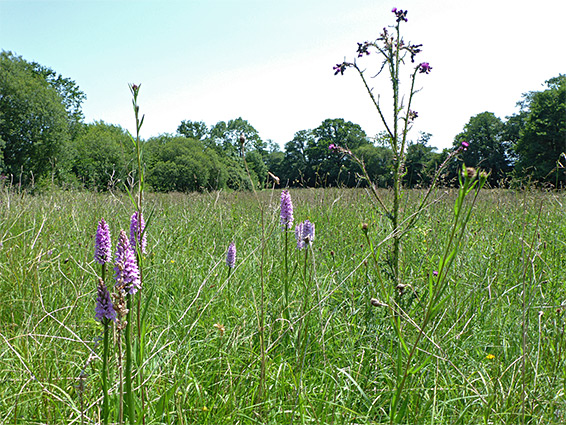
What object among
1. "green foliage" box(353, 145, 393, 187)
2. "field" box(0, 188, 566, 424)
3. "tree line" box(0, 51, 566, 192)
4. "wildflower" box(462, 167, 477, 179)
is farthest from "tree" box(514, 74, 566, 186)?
"wildflower" box(462, 167, 477, 179)

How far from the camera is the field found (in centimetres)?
131

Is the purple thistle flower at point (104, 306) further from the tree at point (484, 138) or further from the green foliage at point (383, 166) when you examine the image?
the tree at point (484, 138)

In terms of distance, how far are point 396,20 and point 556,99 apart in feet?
119

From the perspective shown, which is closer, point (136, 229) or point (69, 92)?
point (136, 229)

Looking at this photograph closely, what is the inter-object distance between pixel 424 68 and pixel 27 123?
3458cm

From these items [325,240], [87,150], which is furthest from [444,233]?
[87,150]

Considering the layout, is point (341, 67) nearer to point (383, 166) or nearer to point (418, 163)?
point (383, 166)

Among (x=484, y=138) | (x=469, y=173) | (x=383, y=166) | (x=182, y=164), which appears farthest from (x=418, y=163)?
(x=484, y=138)

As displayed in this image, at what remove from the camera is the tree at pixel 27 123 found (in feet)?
91.2

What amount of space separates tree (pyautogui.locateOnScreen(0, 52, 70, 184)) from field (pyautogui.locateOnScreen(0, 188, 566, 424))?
29.9 meters

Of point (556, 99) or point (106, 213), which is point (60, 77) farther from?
point (556, 99)

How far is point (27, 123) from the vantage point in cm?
2855

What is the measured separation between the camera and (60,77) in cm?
4212

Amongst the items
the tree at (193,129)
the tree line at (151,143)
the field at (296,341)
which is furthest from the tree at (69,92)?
the field at (296,341)
